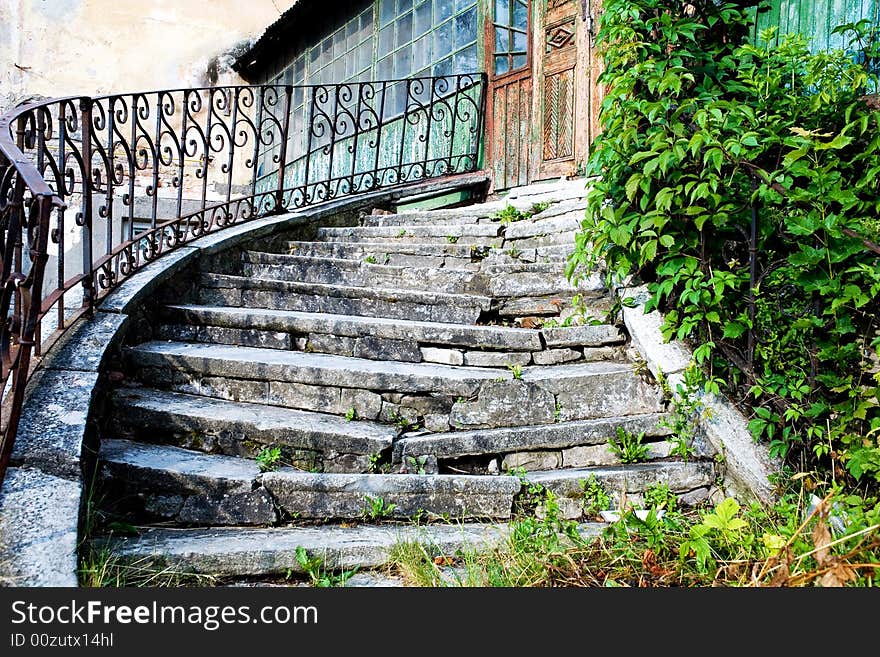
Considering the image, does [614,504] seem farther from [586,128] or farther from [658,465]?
[586,128]

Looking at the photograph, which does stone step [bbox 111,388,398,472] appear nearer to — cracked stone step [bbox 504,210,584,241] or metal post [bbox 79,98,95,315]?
metal post [bbox 79,98,95,315]

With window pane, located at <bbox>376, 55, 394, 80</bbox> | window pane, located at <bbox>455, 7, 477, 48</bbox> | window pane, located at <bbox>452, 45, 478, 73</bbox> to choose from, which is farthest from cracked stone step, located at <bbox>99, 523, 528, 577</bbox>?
window pane, located at <bbox>376, 55, 394, 80</bbox>

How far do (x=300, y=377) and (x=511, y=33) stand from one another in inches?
190

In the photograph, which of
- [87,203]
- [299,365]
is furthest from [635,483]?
[87,203]

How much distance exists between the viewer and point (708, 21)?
324 centimetres

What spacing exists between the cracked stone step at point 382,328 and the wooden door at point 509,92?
3.22 metres

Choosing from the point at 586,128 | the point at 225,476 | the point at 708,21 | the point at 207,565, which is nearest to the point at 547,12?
the point at 586,128

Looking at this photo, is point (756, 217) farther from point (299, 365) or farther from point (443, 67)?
point (443, 67)

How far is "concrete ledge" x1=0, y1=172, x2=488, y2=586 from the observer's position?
1.92 meters

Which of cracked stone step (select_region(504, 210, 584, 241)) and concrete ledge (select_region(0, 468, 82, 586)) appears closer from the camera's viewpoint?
concrete ledge (select_region(0, 468, 82, 586))

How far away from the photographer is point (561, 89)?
5.92 metres

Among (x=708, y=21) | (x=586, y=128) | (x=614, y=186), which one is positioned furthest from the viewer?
(x=586, y=128)

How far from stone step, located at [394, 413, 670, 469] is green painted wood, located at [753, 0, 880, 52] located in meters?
2.30

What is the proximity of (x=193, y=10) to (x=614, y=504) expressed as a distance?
1119cm
